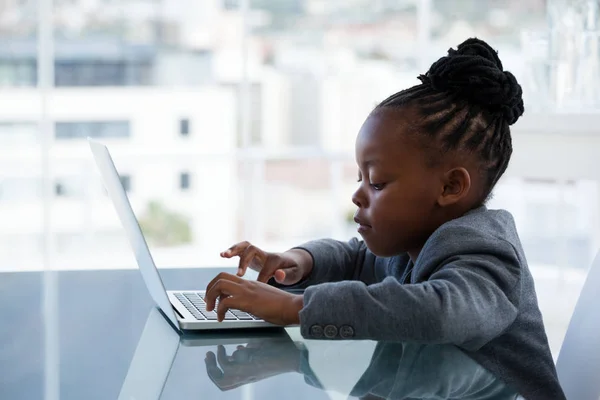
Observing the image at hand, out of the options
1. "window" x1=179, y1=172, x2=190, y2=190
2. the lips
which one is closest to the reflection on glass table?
the lips

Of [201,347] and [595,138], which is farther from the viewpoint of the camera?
[595,138]

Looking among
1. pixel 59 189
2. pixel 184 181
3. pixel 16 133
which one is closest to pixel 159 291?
pixel 16 133

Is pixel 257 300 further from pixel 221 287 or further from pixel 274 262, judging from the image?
pixel 274 262

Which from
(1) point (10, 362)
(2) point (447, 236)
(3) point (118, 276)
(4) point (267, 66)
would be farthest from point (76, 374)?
(4) point (267, 66)

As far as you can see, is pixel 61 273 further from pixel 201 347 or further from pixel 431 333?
pixel 431 333

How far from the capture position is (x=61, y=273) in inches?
53.7

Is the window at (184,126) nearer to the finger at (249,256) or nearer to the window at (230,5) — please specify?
the window at (230,5)

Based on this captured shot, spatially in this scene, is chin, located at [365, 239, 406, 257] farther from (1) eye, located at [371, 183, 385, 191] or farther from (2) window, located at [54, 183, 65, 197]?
(2) window, located at [54, 183, 65, 197]

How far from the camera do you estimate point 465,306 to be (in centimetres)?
87

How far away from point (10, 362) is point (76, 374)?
0.34 feet

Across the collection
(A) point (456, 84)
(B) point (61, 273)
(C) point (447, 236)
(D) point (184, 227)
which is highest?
(A) point (456, 84)

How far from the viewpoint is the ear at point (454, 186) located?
1064 millimetres

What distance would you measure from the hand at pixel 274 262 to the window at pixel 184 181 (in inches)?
214

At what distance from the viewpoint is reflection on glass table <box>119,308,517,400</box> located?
0.75 metres
